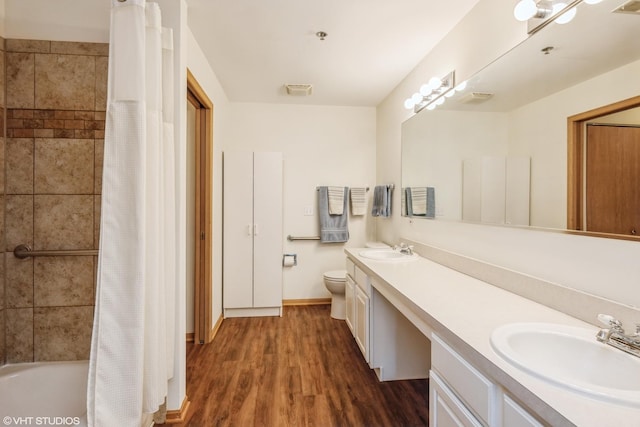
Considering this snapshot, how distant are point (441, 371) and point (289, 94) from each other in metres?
2.83

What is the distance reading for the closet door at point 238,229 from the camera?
3039 millimetres

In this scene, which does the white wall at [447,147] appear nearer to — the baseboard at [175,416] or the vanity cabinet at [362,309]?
the vanity cabinet at [362,309]

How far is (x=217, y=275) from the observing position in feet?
9.39

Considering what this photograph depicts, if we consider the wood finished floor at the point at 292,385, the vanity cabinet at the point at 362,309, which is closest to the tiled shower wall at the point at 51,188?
the wood finished floor at the point at 292,385

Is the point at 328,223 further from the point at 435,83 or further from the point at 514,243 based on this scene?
the point at 514,243

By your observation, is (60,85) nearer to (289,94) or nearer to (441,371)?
(289,94)

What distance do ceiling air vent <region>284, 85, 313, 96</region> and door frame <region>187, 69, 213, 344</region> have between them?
0.80 m

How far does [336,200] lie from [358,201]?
28cm

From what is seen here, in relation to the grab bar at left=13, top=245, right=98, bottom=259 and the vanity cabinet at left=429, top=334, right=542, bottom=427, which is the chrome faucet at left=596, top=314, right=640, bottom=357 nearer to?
the vanity cabinet at left=429, top=334, right=542, bottom=427

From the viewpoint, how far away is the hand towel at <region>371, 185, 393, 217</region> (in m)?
3.02

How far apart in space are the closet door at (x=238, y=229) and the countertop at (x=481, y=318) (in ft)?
4.72

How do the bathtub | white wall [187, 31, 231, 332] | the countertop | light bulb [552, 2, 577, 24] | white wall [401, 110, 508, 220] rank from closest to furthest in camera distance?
the countertop, light bulb [552, 2, 577, 24], the bathtub, white wall [401, 110, 508, 220], white wall [187, 31, 231, 332]

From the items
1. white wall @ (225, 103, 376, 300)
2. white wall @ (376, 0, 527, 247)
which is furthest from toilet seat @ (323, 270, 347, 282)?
white wall @ (376, 0, 527, 247)

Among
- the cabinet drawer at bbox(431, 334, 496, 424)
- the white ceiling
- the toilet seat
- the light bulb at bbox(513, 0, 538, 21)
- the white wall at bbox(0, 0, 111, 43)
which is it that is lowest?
the toilet seat
